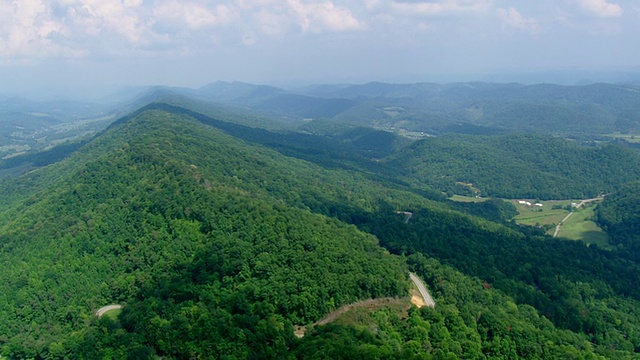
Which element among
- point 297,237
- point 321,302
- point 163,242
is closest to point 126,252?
point 163,242

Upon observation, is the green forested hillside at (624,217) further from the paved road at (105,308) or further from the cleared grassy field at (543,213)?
the paved road at (105,308)

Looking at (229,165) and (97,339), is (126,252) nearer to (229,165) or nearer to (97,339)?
(97,339)

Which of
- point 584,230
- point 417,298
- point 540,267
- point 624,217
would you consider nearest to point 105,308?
point 417,298

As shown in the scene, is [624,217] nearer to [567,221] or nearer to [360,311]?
[567,221]

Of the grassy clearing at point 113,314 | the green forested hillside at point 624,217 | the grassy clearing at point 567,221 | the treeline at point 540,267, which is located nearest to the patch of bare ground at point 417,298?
the treeline at point 540,267

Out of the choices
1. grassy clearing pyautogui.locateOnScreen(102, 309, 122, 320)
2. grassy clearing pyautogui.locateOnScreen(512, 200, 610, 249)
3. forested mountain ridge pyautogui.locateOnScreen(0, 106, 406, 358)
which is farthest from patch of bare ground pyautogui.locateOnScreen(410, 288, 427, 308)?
grassy clearing pyautogui.locateOnScreen(512, 200, 610, 249)

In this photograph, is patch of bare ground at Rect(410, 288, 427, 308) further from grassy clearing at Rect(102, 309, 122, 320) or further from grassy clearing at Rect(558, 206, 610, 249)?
grassy clearing at Rect(558, 206, 610, 249)
